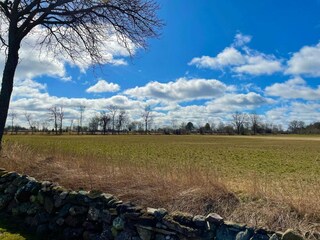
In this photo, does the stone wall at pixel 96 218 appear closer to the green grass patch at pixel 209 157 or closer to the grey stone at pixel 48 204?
the grey stone at pixel 48 204

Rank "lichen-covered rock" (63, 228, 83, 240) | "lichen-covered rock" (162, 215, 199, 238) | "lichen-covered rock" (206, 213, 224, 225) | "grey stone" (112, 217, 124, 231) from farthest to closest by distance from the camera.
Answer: "lichen-covered rock" (63, 228, 83, 240)
"grey stone" (112, 217, 124, 231)
"lichen-covered rock" (162, 215, 199, 238)
"lichen-covered rock" (206, 213, 224, 225)

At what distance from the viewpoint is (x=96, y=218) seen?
5.81m

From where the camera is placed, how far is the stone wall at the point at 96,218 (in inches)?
181

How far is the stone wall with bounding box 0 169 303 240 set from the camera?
459 centimetres

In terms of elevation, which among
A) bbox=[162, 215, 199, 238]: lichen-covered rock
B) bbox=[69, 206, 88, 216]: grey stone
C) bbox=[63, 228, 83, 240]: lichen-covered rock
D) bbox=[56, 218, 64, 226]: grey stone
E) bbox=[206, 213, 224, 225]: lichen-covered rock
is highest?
bbox=[206, 213, 224, 225]: lichen-covered rock

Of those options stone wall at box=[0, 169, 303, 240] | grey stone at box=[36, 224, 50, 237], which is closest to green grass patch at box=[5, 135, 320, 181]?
stone wall at box=[0, 169, 303, 240]

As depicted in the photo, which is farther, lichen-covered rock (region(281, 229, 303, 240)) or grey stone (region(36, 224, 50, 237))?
grey stone (region(36, 224, 50, 237))

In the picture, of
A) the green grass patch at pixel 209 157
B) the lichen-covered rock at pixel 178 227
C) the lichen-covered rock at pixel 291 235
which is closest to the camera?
the lichen-covered rock at pixel 291 235

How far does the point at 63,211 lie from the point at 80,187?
2.43 ft

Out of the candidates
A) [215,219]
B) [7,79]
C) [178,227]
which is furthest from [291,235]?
[7,79]

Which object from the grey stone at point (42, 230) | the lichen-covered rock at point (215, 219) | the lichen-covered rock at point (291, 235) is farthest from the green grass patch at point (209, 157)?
the lichen-covered rock at point (291, 235)

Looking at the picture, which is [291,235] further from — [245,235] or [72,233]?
[72,233]

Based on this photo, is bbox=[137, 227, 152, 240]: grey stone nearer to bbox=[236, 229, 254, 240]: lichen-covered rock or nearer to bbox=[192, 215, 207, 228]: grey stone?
bbox=[192, 215, 207, 228]: grey stone

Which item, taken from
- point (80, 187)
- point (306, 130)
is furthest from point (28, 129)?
point (80, 187)
